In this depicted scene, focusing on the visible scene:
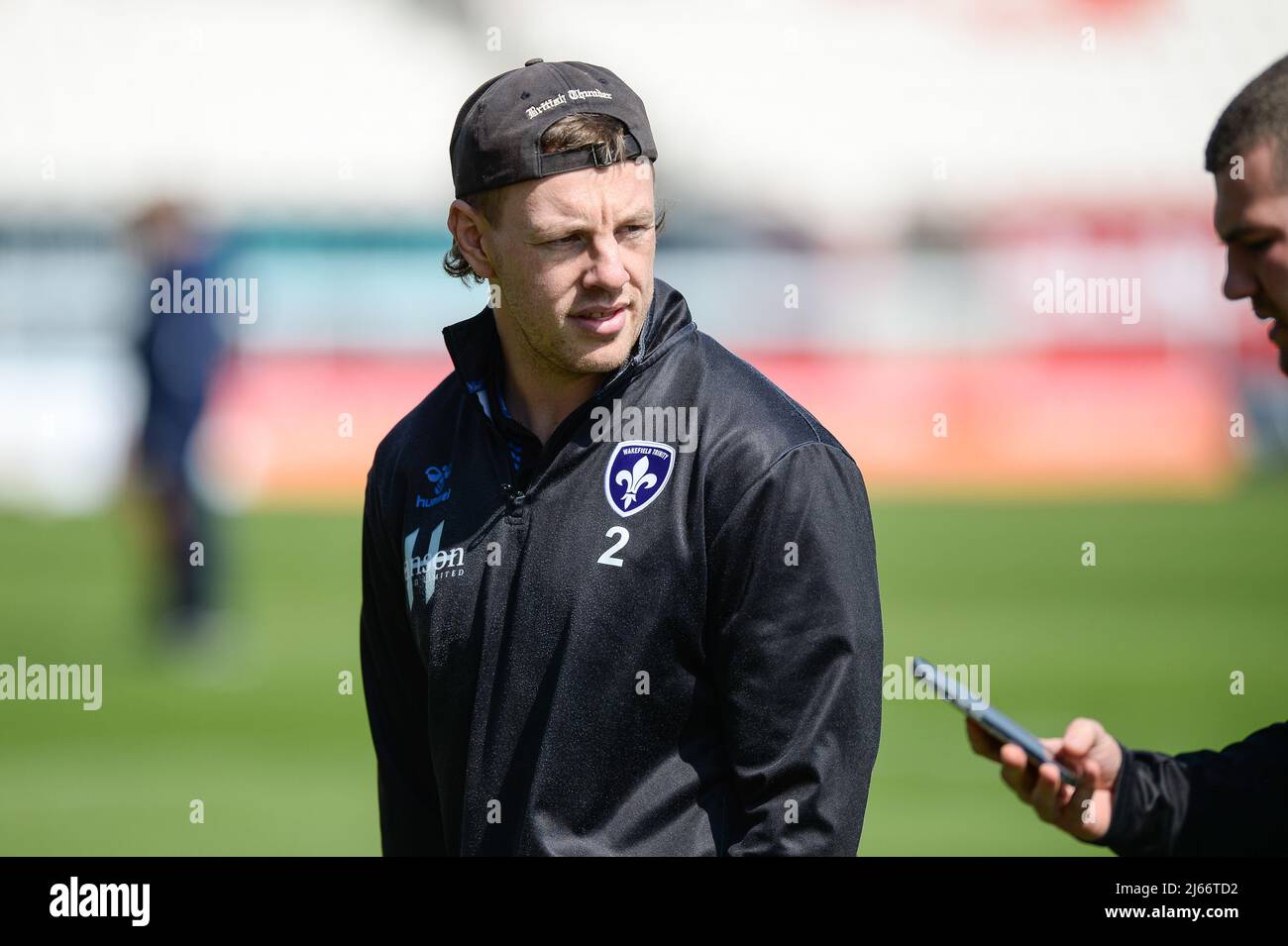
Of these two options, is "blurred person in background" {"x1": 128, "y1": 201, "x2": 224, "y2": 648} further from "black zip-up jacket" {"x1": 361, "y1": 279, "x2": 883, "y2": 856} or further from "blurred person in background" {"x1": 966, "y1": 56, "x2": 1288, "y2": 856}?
"blurred person in background" {"x1": 966, "y1": 56, "x2": 1288, "y2": 856}

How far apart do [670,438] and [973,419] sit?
1649 centimetres

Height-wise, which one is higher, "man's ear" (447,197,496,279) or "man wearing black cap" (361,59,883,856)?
"man's ear" (447,197,496,279)

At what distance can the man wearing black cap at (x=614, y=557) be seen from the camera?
2.76 meters

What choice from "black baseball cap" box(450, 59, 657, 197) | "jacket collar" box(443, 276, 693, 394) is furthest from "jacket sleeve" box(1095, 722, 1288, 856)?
"black baseball cap" box(450, 59, 657, 197)

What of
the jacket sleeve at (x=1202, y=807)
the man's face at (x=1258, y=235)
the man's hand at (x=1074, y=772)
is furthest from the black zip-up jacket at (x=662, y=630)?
the man's face at (x=1258, y=235)

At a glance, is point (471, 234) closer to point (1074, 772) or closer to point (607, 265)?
point (607, 265)

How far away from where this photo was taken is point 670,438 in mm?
2895

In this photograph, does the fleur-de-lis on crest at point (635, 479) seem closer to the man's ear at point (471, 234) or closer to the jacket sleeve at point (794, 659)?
the jacket sleeve at point (794, 659)

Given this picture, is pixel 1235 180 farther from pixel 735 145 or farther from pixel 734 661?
pixel 735 145

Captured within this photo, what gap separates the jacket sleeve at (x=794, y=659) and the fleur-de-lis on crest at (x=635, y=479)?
0.58ft

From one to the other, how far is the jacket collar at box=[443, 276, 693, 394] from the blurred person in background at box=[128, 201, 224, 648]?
7.53 meters

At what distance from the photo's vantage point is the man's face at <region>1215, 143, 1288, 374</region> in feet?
8.52

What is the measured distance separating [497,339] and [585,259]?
0.35 metres

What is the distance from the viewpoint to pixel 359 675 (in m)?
10.6
